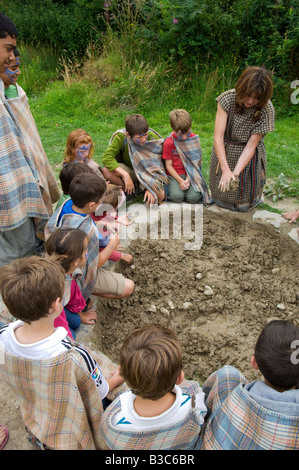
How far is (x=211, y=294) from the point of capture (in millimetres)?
3320

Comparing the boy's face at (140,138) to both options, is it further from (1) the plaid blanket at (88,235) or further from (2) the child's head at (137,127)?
(1) the plaid blanket at (88,235)

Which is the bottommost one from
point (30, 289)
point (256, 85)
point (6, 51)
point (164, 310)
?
point (164, 310)

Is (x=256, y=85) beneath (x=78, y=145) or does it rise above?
above

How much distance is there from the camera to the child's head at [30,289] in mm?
1783

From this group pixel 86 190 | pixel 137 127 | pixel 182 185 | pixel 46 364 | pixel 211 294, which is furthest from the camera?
pixel 182 185

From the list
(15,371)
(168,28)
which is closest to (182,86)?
(168,28)

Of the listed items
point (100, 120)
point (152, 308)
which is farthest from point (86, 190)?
point (100, 120)

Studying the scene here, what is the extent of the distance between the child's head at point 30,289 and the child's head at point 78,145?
2099mm

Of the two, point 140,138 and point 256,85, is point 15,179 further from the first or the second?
point 256,85

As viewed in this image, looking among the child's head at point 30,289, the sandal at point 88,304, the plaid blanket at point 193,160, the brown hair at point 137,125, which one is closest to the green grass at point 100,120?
the plaid blanket at point 193,160

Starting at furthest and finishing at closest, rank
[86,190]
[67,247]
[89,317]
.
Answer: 1. [89,317]
2. [86,190]
3. [67,247]

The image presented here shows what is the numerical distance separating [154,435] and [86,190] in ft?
5.50

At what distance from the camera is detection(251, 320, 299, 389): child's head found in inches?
63.4

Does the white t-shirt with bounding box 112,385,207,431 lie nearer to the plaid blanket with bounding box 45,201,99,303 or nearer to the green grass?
the plaid blanket with bounding box 45,201,99,303
